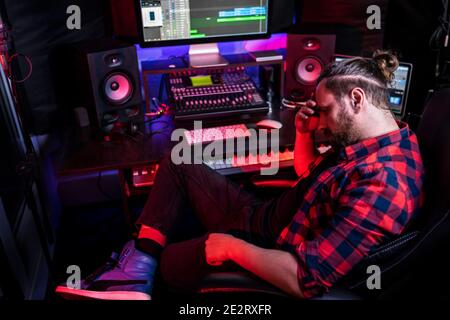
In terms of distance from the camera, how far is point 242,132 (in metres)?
1.91

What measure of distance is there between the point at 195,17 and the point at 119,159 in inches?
30.7

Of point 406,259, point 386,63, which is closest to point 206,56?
point 386,63

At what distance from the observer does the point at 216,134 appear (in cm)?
190

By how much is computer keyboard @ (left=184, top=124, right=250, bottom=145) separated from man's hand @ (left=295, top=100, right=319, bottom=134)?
28 cm

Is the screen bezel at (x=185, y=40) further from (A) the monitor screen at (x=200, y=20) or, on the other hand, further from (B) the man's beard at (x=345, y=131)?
(B) the man's beard at (x=345, y=131)

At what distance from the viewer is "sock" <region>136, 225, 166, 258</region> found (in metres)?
1.68

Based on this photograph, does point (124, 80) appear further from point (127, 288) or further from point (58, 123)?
point (127, 288)

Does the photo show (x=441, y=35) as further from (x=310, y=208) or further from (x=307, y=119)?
(x=310, y=208)

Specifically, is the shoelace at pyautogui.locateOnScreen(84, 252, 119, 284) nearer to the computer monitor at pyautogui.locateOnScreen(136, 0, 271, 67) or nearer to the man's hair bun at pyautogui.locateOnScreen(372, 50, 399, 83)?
the computer monitor at pyautogui.locateOnScreen(136, 0, 271, 67)

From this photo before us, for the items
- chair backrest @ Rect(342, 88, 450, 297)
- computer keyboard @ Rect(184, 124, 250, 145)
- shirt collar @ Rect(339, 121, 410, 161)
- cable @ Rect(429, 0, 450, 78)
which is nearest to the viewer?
chair backrest @ Rect(342, 88, 450, 297)

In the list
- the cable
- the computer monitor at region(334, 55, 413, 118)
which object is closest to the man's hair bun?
the computer monitor at region(334, 55, 413, 118)

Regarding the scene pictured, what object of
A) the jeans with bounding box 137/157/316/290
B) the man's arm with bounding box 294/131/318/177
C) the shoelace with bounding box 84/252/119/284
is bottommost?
the shoelace with bounding box 84/252/119/284

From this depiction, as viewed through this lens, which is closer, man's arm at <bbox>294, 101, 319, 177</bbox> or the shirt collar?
the shirt collar

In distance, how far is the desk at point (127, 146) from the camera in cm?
173
